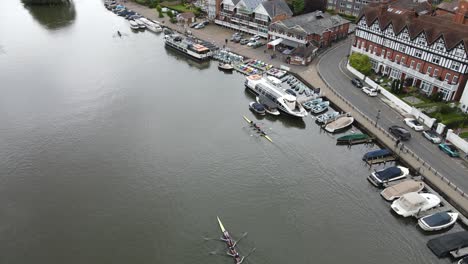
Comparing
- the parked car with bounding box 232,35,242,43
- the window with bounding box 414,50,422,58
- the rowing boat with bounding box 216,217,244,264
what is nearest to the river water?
the rowing boat with bounding box 216,217,244,264

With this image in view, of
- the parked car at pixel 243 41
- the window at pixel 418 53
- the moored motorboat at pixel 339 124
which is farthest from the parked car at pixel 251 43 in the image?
the moored motorboat at pixel 339 124

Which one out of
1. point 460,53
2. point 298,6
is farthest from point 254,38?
point 460,53

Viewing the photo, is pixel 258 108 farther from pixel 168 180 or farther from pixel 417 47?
→ pixel 417 47

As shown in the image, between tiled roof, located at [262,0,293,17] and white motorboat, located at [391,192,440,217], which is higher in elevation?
tiled roof, located at [262,0,293,17]

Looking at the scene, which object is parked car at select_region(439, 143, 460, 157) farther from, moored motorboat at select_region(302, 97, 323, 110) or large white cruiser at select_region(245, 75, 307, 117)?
large white cruiser at select_region(245, 75, 307, 117)

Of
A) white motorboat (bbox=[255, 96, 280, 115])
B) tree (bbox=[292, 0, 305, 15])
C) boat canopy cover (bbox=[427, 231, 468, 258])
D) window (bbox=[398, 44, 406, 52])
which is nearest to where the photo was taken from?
boat canopy cover (bbox=[427, 231, 468, 258])

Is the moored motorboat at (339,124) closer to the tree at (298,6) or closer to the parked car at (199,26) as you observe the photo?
the tree at (298,6)

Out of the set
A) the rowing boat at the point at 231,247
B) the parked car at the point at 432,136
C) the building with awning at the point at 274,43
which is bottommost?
the rowing boat at the point at 231,247
